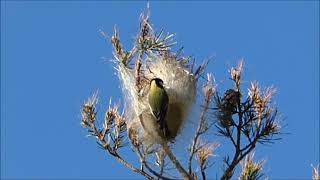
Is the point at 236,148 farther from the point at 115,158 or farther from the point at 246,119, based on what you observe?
the point at 115,158

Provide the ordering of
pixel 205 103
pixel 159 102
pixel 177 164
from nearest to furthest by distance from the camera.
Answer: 1. pixel 177 164
2. pixel 205 103
3. pixel 159 102

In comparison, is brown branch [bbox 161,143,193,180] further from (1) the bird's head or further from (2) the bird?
(1) the bird's head

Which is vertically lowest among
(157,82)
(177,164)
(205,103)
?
(177,164)

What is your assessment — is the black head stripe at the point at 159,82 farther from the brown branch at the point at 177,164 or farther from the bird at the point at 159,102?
the brown branch at the point at 177,164

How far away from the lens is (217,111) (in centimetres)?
371

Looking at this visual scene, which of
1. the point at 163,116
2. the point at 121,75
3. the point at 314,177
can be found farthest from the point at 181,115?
the point at 314,177

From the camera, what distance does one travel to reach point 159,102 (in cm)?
389

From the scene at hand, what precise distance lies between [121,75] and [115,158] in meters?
0.38

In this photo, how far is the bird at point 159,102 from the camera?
3852 mm

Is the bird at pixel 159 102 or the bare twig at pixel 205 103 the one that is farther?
the bird at pixel 159 102

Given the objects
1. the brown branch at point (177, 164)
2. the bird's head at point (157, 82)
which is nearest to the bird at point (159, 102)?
the bird's head at point (157, 82)

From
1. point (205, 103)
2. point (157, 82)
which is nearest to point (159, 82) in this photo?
point (157, 82)

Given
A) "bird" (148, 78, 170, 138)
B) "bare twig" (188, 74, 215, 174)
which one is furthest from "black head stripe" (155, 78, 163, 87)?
"bare twig" (188, 74, 215, 174)

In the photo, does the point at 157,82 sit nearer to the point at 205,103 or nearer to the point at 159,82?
the point at 159,82
